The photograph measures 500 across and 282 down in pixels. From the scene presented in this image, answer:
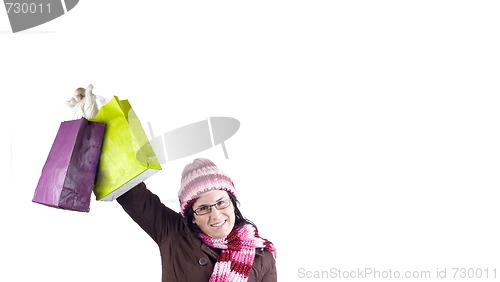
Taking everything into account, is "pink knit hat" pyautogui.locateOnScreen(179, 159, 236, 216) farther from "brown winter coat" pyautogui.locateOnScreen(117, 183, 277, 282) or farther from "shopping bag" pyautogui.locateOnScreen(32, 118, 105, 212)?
"shopping bag" pyautogui.locateOnScreen(32, 118, 105, 212)

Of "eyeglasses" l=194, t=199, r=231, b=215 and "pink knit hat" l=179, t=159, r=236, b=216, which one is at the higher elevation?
"pink knit hat" l=179, t=159, r=236, b=216

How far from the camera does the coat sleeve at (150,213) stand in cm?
175

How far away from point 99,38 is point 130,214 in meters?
0.49

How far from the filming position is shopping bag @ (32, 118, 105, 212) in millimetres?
1593

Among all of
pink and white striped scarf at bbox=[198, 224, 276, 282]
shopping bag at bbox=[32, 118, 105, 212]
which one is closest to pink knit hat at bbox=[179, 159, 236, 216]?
pink and white striped scarf at bbox=[198, 224, 276, 282]

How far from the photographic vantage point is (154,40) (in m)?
1.97

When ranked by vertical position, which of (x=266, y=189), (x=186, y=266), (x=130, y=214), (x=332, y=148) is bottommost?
(x=186, y=266)

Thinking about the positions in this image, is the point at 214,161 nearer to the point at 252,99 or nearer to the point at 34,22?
the point at 252,99

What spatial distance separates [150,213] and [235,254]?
250 millimetres

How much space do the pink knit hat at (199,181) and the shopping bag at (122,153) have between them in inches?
7.7

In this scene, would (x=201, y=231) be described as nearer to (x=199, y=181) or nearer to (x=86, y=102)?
(x=199, y=181)

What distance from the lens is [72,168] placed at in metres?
1.60

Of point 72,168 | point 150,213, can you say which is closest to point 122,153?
point 72,168

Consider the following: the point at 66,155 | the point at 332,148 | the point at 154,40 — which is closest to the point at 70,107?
the point at 66,155
